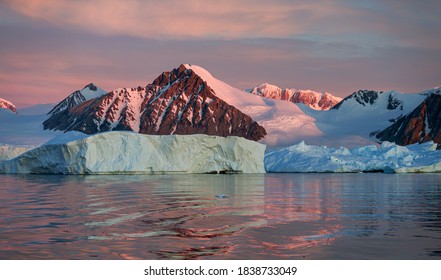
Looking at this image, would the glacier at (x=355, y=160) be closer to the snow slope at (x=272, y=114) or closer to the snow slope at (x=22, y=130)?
the snow slope at (x=272, y=114)

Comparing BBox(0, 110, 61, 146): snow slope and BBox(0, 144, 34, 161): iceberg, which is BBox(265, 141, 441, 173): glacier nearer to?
BBox(0, 144, 34, 161): iceberg

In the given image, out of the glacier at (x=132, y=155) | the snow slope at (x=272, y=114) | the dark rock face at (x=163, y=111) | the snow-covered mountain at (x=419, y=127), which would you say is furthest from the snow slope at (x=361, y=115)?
the glacier at (x=132, y=155)

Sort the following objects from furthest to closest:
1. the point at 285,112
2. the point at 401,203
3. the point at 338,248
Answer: the point at 285,112, the point at 401,203, the point at 338,248

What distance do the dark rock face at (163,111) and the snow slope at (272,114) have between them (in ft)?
11.0

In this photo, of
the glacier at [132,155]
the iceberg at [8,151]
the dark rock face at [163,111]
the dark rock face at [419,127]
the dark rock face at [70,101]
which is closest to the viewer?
the glacier at [132,155]

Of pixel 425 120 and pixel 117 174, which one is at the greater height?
pixel 425 120

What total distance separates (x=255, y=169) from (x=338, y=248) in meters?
49.4

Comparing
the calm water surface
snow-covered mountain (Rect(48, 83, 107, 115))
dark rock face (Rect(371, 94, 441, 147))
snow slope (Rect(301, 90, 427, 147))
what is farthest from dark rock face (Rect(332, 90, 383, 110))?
the calm water surface

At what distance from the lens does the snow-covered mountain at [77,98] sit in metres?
168

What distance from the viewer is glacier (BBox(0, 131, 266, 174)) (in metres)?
47.8

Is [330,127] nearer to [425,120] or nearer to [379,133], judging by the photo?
[379,133]

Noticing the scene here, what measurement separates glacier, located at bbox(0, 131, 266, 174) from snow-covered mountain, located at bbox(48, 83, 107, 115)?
357ft

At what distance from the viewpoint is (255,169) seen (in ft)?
198

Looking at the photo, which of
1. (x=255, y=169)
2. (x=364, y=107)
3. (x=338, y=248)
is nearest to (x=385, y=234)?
(x=338, y=248)
